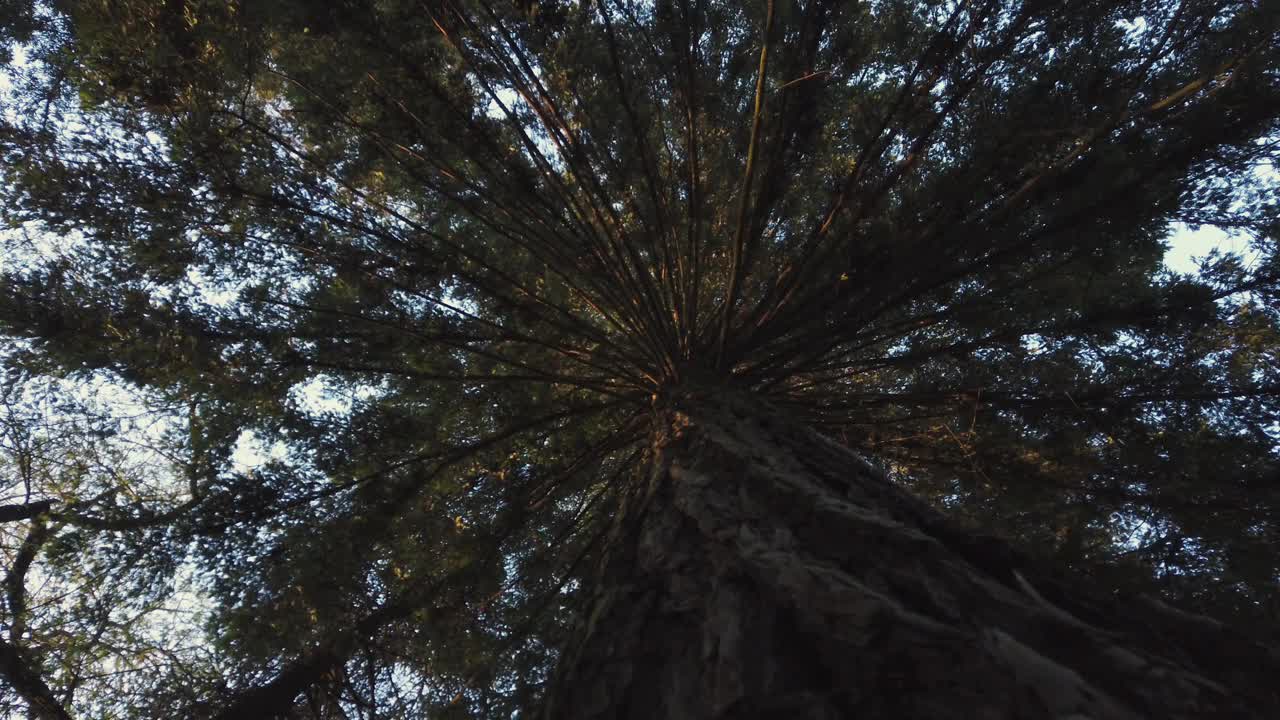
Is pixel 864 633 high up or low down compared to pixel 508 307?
down

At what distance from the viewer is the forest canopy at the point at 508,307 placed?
3.50 metres

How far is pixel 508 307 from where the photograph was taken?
4.79 m

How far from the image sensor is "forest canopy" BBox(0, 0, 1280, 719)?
138 inches

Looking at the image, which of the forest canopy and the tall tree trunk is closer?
the tall tree trunk

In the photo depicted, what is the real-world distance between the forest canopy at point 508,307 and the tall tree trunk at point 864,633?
2149 millimetres

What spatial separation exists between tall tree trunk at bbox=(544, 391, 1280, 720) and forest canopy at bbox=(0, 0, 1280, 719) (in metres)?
2.15

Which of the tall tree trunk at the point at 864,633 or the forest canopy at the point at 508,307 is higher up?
the forest canopy at the point at 508,307

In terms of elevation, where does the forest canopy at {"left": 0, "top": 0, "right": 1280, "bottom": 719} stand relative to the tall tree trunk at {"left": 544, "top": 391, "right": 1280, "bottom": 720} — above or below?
above

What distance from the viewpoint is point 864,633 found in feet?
3.16

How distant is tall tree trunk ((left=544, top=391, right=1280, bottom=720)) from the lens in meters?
0.82

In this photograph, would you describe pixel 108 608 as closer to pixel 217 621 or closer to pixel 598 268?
pixel 217 621

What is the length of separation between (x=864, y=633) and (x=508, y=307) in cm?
412

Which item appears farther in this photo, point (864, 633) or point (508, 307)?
point (508, 307)

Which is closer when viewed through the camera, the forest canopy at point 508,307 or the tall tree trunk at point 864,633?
the tall tree trunk at point 864,633
